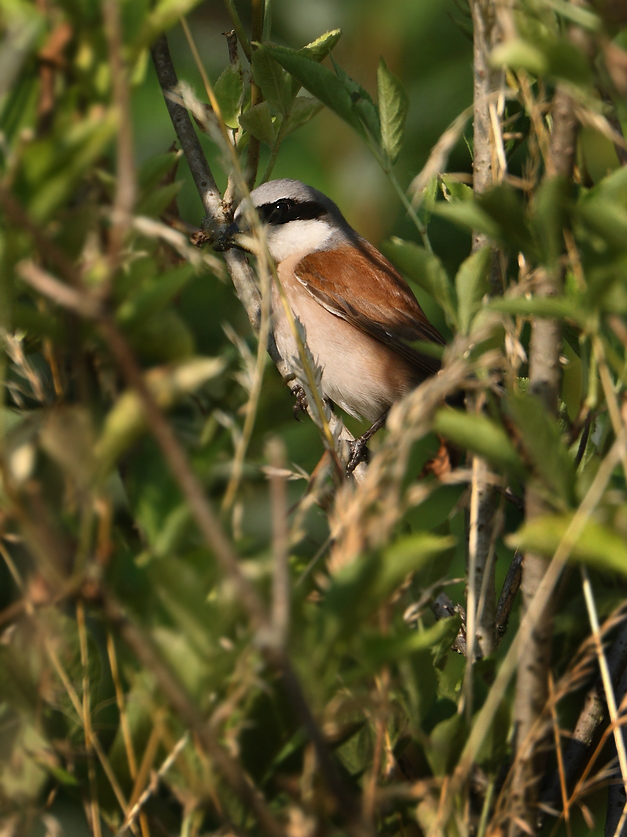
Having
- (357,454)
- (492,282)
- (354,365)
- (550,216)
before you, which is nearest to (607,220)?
(550,216)

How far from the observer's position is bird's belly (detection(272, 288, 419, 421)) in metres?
3.38

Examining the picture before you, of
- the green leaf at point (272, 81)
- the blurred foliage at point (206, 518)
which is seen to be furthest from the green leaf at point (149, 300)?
the green leaf at point (272, 81)

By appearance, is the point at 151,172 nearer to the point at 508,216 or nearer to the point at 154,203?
the point at 154,203

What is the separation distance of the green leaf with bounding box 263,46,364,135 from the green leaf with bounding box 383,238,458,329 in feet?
0.93

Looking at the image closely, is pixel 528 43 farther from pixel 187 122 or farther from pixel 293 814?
pixel 187 122

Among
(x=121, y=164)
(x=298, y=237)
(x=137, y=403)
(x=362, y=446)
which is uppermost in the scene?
(x=121, y=164)

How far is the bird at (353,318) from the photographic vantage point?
133 inches

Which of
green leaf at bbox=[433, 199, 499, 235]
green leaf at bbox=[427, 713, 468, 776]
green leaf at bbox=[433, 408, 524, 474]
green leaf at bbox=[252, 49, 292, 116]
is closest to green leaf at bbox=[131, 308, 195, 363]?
green leaf at bbox=[433, 408, 524, 474]

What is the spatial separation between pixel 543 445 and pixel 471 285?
0.36m

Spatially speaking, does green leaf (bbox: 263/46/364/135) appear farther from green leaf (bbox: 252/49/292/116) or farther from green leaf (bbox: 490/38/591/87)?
green leaf (bbox: 490/38/591/87)

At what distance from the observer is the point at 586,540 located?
74 cm

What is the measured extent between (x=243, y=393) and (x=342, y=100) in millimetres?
510

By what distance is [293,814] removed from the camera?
671 mm

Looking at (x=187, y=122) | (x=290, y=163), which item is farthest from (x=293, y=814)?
(x=290, y=163)
